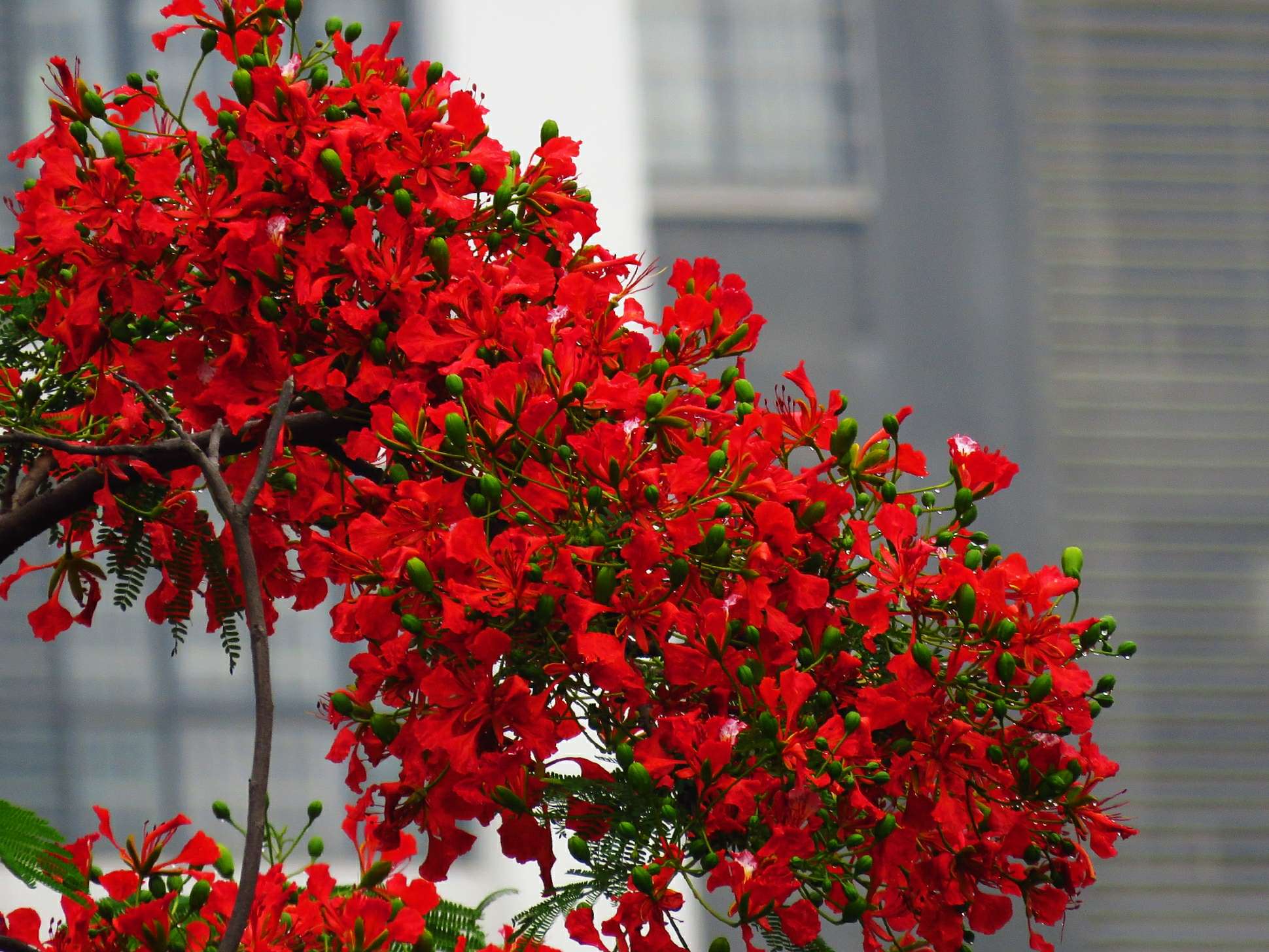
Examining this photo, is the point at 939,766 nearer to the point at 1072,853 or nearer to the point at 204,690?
the point at 1072,853

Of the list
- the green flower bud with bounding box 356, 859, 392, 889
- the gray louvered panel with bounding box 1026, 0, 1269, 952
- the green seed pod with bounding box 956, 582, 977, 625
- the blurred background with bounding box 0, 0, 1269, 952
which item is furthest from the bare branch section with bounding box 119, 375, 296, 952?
the gray louvered panel with bounding box 1026, 0, 1269, 952

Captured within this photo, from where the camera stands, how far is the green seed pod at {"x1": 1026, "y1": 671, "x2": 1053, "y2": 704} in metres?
0.76

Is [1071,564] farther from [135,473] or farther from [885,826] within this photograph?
[135,473]

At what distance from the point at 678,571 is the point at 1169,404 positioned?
380 centimetres

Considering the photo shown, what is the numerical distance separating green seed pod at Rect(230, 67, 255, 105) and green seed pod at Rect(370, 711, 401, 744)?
33cm

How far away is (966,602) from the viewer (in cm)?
77

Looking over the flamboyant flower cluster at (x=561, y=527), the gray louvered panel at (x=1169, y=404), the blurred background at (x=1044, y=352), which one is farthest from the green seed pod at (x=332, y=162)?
the gray louvered panel at (x=1169, y=404)

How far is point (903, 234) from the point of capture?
4.80 meters

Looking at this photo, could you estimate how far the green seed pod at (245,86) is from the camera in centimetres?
87

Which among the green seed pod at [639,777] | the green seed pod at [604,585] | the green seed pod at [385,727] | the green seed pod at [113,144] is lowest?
the green seed pod at [639,777]

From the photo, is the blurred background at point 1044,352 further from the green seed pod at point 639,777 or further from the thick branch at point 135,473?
the green seed pod at point 639,777

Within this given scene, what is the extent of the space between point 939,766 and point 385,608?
27 centimetres

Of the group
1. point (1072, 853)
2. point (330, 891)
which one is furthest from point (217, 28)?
point (1072, 853)

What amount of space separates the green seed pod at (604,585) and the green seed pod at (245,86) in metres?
0.33
